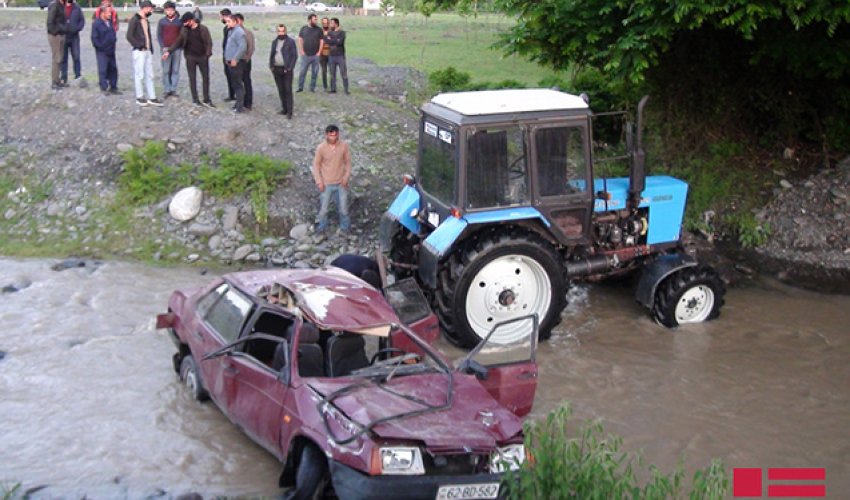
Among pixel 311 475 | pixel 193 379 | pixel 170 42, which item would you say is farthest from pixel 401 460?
pixel 170 42

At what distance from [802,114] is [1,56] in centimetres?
1689

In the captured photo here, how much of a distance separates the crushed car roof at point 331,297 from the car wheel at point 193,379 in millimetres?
882

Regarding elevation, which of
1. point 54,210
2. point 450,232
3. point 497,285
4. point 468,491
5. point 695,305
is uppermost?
point 450,232

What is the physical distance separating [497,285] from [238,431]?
317 cm

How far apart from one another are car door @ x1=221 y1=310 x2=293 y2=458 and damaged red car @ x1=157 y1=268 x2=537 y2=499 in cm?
1

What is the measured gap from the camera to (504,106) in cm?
973

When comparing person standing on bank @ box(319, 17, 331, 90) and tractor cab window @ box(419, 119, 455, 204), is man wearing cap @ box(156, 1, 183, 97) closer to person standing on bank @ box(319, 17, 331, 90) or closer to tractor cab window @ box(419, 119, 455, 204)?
person standing on bank @ box(319, 17, 331, 90)

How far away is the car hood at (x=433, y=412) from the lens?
6.57m

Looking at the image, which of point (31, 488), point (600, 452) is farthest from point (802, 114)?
point (31, 488)

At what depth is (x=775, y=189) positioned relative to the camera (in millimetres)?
14273

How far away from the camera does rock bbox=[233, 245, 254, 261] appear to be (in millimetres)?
12773

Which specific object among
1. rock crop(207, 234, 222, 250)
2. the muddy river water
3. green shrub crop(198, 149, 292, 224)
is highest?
green shrub crop(198, 149, 292, 224)

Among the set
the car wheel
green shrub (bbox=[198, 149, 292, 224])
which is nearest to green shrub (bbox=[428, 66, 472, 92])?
green shrub (bbox=[198, 149, 292, 224])

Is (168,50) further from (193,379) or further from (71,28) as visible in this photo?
(193,379)
